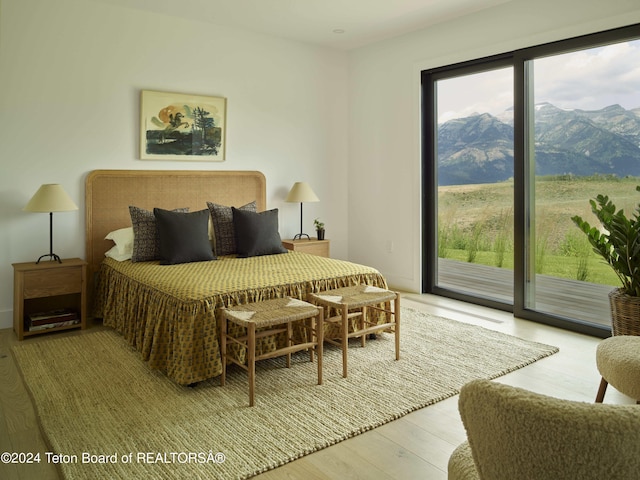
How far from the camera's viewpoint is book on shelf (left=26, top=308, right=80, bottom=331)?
12.7ft

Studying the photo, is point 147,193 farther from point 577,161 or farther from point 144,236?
point 577,161

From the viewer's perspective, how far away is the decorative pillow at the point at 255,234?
4.45m

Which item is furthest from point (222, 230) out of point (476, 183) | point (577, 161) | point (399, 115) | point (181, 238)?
point (577, 161)

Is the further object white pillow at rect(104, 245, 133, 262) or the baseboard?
white pillow at rect(104, 245, 133, 262)

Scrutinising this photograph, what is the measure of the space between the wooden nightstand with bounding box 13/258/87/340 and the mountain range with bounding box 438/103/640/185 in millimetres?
3531

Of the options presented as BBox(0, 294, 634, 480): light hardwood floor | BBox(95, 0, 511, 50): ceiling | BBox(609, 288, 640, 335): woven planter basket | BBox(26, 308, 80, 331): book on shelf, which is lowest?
BBox(0, 294, 634, 480): light hardwood floor

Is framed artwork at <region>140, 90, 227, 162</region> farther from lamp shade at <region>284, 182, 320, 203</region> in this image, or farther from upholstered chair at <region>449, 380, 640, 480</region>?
upholstered chair at <region>449, 380, 640, 480</region>

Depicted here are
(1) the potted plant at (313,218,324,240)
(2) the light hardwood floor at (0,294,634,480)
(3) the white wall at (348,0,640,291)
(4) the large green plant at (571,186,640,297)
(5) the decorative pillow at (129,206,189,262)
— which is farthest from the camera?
(1) the potted plant at (313,218,324,240)

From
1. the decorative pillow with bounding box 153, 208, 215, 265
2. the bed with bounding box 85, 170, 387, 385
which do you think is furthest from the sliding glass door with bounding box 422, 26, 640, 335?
the decorative pillow with bounding box 153, 208, 215, 265

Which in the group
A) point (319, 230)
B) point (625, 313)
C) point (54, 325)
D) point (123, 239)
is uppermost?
point (319, 230)

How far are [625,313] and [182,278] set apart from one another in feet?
9.35

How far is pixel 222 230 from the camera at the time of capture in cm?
457

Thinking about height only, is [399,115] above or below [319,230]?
above

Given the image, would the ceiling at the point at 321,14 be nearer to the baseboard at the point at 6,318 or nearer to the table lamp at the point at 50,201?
the table lamp at the point at 50,201
